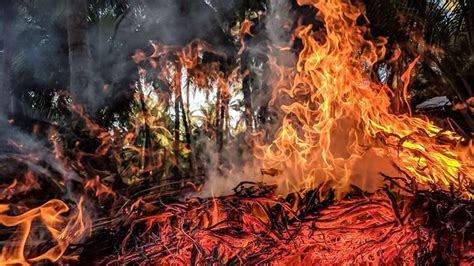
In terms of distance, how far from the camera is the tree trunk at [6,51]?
22.7 ft

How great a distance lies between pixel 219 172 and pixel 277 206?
1.30 metres

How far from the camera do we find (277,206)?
2.13 m

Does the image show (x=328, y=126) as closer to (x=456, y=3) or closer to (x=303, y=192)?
(x=303, y=192)

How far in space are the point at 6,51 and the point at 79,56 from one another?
10.2 feet

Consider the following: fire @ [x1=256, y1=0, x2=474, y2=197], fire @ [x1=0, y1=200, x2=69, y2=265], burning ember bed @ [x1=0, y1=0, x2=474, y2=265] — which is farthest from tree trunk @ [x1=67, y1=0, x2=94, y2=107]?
fire @ [x1=0, y1=200, x2=69, y2=265]

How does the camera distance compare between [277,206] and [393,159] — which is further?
[393,159]

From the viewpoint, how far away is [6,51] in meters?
7.70

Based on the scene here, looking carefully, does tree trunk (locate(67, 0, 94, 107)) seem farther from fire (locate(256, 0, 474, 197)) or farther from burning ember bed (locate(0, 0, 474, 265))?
fire (locate(256, 0, 474, 197))

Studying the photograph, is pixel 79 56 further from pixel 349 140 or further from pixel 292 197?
pixel 292 197

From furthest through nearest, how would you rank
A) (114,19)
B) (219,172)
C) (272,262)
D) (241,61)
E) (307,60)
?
(241,61), (114,19), (307,60), (219,172), (272,262)

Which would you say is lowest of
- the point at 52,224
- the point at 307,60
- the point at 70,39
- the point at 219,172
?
the point at 52,224

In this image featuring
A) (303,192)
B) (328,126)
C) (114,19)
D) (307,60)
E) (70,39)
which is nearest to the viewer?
(303,192)

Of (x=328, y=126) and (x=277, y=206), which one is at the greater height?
(x=328, y=126)

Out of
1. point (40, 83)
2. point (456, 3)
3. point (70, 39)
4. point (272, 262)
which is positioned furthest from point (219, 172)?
point (40, 83)
